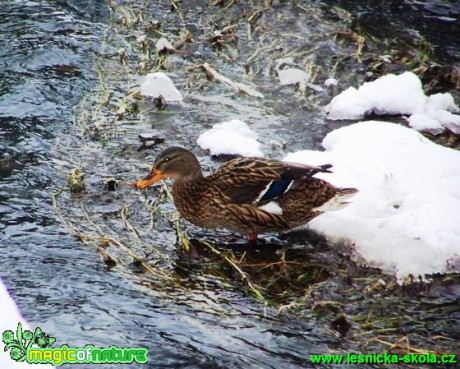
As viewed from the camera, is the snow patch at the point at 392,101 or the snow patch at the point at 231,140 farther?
the snow patch at the point at 392,101

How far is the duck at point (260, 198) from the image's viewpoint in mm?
6418

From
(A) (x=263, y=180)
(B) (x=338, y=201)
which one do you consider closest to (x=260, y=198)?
Result: (A) (x=263, y=180)

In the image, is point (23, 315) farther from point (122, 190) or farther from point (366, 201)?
Answer: point (366, 201)

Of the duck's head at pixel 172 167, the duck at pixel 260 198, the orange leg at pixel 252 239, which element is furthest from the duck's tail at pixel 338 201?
the duck's head at pixel 172 167

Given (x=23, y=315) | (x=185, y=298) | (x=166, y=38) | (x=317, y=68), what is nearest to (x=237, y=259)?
(x=185, y=298)

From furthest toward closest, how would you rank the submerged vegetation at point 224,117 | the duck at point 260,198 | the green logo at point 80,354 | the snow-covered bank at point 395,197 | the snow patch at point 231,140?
the snow patch at point 231,140
the duck at point 260,198
the snow-covered bank at point 395,197
the submerged vegetation at point 224,117
the green logo at point 80,354

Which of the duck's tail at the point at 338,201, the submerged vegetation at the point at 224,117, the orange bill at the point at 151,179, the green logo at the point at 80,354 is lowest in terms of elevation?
the submerged vegetation at the point at 224,117

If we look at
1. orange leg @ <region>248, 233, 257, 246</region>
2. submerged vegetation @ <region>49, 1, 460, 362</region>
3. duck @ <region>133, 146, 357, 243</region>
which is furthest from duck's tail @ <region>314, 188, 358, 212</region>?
orange leg @ <region>248, 233, 257, 246</region>

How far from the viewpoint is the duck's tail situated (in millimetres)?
6434

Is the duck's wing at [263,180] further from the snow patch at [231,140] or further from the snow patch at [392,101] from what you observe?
the snow patch at [392,101]

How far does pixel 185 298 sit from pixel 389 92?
12.4 feet

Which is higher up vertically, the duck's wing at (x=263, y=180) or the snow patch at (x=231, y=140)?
the duck's wing at (x=263, y=180)

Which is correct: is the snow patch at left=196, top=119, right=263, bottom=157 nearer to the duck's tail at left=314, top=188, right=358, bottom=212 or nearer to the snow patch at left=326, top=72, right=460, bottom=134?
the snow patch at left=326, top=72, right=460, bottom=134

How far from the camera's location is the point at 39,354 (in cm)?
482
